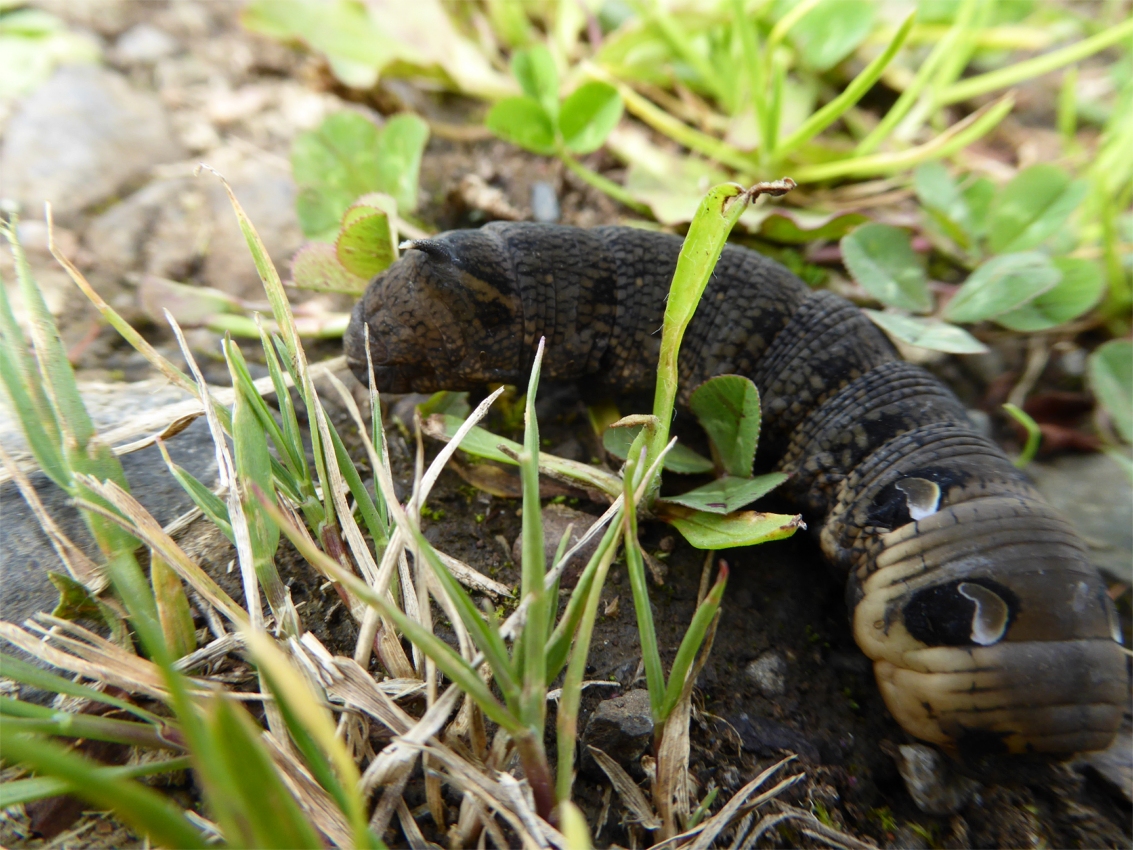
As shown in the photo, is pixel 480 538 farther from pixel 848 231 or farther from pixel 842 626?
pixel 848 231

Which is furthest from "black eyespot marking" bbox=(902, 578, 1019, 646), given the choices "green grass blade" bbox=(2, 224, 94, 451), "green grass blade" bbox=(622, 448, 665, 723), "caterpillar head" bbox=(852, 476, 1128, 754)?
"green grass blade" bbox=(2, 224, 94, 451)

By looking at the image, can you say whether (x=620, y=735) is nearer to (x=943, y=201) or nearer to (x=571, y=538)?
(x=571, y=538)

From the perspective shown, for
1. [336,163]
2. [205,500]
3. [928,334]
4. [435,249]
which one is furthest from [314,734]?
[336,163]

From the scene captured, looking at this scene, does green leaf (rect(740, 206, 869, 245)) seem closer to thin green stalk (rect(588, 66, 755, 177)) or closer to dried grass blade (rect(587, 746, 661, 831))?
thin green stalk (rect(588, 66, 755, 177))

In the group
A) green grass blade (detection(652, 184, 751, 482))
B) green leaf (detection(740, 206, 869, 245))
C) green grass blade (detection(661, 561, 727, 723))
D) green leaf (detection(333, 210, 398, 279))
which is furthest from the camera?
green leaf (detection(740, 206, 869, 245))

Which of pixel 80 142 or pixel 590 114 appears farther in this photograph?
pixel 80 142

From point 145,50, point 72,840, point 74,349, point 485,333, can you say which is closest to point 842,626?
point 485,333
